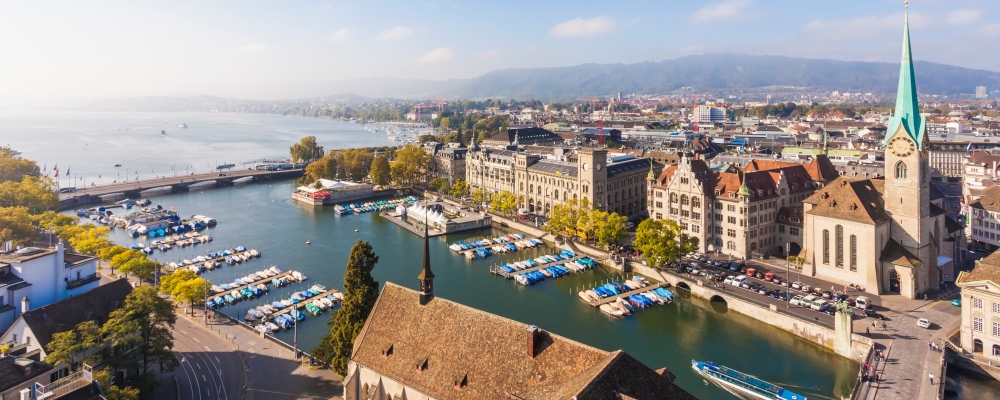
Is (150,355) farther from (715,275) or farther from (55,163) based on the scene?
(55,163)

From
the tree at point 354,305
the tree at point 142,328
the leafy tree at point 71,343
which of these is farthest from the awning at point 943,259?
the leafy tree at point 71,343

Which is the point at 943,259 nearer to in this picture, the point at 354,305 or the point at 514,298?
the point at 514,298

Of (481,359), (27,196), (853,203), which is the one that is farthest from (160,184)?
(853,203)

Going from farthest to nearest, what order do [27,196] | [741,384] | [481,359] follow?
[27,196] < [741,384] < [481,359]

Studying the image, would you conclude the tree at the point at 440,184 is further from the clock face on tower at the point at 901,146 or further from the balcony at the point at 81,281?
the clock face on tower at the point at 901,146

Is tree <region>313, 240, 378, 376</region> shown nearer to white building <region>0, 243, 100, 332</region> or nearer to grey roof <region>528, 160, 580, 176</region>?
white building <region>0, 243, 100, 332</region>
